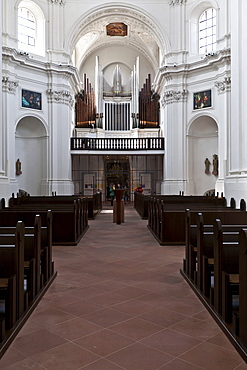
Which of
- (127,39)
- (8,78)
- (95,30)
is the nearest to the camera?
(8,78)

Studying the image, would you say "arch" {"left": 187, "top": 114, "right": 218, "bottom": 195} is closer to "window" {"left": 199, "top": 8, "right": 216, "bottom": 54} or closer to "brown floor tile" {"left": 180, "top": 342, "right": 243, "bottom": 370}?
"window" {"left": 199, "top": 8, "right": 216, "bottom": 54}

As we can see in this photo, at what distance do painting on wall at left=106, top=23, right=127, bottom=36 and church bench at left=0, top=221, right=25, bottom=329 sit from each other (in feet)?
75.4

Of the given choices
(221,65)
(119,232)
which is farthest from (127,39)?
(119,232)

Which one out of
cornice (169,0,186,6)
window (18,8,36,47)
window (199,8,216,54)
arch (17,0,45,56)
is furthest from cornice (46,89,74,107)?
window (199,8,216,54)

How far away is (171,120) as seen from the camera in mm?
20578

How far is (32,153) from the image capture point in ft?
66.9

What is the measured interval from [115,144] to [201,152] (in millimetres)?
5413

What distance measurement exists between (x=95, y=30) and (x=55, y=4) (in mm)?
4997

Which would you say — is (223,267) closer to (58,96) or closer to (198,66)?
(198,66)

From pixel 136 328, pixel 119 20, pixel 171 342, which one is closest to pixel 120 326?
pixel 136 328

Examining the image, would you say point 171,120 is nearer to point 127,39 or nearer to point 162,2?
point 162,2

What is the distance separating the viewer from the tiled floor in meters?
2.83

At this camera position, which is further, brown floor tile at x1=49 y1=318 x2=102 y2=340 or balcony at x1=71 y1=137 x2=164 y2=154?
balcony at x1=71 y1=137 x2=164 y2=154

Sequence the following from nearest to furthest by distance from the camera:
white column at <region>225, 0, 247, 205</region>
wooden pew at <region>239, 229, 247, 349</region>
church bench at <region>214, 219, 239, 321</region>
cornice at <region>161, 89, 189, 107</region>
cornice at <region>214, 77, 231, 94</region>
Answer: wooden pew at <region>239, 229, 247, 349</region> < church bench at <region>214, 219, 239, 321</region> < white column at <region>225, 0, 247, 205</region> < cornice at <region>214, 77, 231, 94</region> < cornice at <region>161, 89, 189, 107</region>
